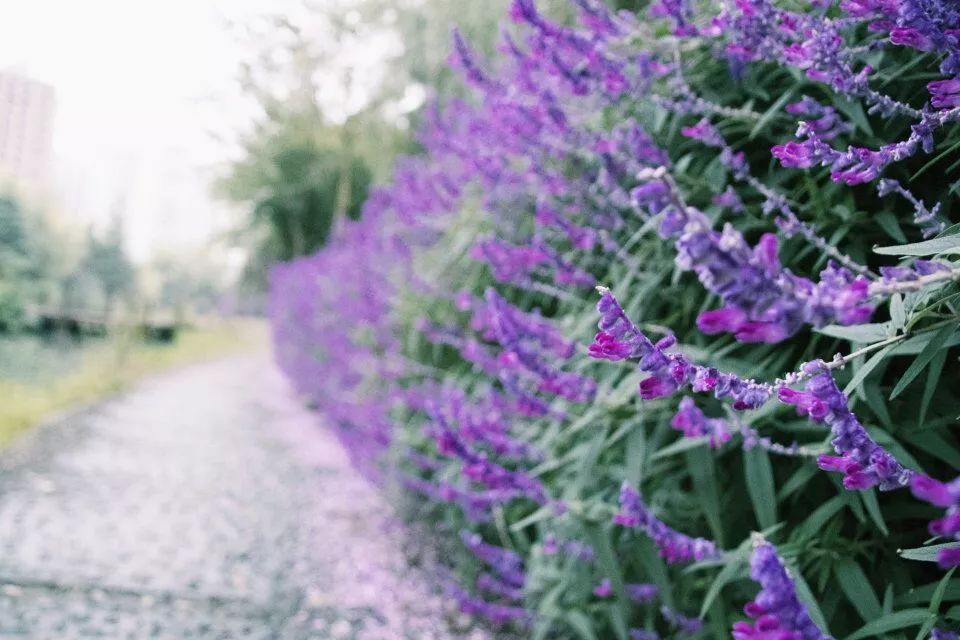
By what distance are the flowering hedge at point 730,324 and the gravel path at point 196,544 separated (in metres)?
0.84

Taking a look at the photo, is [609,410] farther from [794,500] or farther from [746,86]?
[746,86]

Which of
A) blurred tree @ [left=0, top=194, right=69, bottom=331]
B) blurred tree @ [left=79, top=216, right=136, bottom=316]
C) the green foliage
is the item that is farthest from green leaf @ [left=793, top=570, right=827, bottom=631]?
blurred tree @ [left=79, top=216, right=136, bottom=316]

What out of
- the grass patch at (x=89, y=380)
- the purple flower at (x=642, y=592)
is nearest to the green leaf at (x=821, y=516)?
the purple flower at (x=642, y=592)

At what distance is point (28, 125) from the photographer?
104750 mm

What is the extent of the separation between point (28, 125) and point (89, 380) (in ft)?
377

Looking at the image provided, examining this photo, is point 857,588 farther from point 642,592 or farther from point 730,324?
point 730,324

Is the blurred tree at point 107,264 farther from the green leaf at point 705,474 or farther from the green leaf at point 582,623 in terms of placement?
the green leaf at point 705,474

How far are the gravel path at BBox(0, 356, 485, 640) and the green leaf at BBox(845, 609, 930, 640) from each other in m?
2.09

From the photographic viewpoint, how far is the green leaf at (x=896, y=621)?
1.15 meters

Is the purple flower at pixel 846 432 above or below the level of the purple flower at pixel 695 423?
above

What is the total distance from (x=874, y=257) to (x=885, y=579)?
0.66 meters

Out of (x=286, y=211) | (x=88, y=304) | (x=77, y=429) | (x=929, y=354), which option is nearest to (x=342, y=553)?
(x=929, y=354)

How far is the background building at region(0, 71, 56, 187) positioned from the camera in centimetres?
10038

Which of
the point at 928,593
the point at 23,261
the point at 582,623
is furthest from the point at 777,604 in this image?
the point at 23,261
